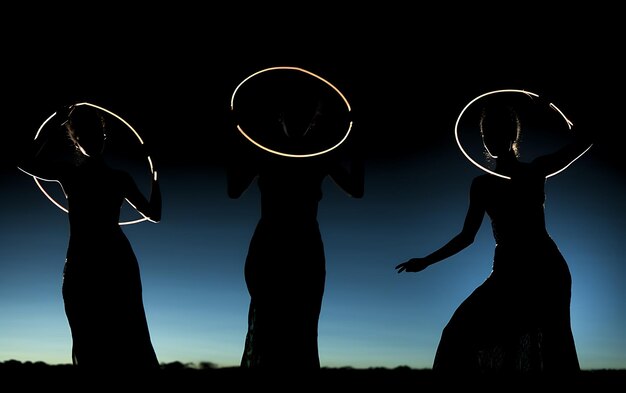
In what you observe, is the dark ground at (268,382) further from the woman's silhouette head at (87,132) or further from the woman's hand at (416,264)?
the woman's silhouette head at (87,132)

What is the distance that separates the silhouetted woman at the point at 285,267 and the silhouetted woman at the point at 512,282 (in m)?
0.75

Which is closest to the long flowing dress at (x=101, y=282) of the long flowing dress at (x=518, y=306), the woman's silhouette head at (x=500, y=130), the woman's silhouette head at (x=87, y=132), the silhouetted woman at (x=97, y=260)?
the silhouetted woman at (x=97, y=260)

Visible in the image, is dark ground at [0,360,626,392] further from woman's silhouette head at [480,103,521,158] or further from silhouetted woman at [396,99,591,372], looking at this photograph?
woman's silhouette head at [480,103,521,158]

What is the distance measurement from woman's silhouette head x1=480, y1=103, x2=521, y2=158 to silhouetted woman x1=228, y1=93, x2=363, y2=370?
938 mm

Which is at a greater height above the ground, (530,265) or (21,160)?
(21,160)

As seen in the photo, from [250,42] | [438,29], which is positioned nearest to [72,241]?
[250,42]

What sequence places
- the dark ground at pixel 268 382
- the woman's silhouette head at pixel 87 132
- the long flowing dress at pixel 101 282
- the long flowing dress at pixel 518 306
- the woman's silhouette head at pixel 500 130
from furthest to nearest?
the woman's silhouette head at pixel 87 132 → the long flowing dress at pixel 101 282 → the woman's silhouette head at pixel 500 130 → the long flowing dress at pixel 518 306 → the dark ground at pixel 268 382

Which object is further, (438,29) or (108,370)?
(438,29)

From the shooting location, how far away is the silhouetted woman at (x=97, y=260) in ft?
19.8

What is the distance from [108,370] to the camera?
233 inches

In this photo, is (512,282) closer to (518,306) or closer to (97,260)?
(518,306)

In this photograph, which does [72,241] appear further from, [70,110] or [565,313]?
[565,313]

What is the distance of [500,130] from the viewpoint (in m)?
5.81

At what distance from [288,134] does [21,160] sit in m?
1.81
